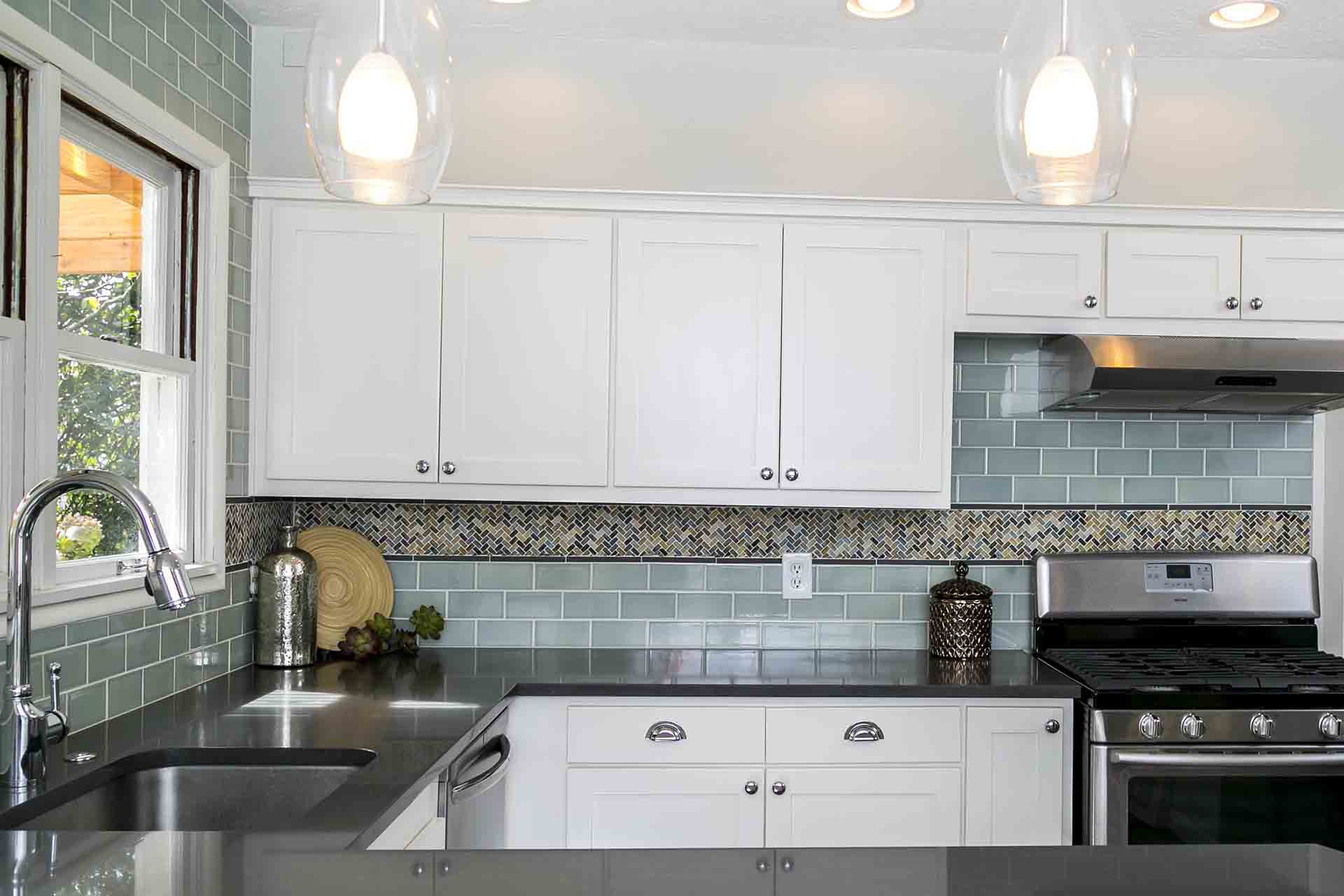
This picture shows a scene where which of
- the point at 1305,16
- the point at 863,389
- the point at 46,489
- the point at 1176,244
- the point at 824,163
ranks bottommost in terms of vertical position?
the point at 46,489

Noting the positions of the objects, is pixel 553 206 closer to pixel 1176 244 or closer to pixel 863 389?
pixel 863 389

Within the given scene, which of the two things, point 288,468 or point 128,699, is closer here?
point 128,699

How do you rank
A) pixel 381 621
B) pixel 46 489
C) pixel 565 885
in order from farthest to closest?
pixel 381 621, pixel 46 489, pixel 565 885

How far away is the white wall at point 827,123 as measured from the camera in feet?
10.7

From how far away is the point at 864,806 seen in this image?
9.53 feet

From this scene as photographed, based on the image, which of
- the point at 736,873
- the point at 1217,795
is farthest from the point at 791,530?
the point at 736,873

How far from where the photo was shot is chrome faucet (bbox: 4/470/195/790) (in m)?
1.67

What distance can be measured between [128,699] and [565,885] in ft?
5.68

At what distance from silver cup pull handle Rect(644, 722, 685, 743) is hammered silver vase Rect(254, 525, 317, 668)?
936 mm

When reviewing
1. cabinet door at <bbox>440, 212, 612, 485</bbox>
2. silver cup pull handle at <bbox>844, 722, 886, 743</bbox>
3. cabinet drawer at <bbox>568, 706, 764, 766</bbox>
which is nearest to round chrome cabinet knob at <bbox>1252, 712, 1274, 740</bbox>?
silver cup pull handle at <bbox>844, 722, 886, 743</bbox>

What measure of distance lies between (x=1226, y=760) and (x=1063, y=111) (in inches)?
87.9

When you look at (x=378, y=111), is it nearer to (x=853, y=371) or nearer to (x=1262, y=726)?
(x=853, y=371)

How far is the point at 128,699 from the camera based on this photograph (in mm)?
2457

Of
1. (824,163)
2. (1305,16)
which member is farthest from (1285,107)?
(824,163)
